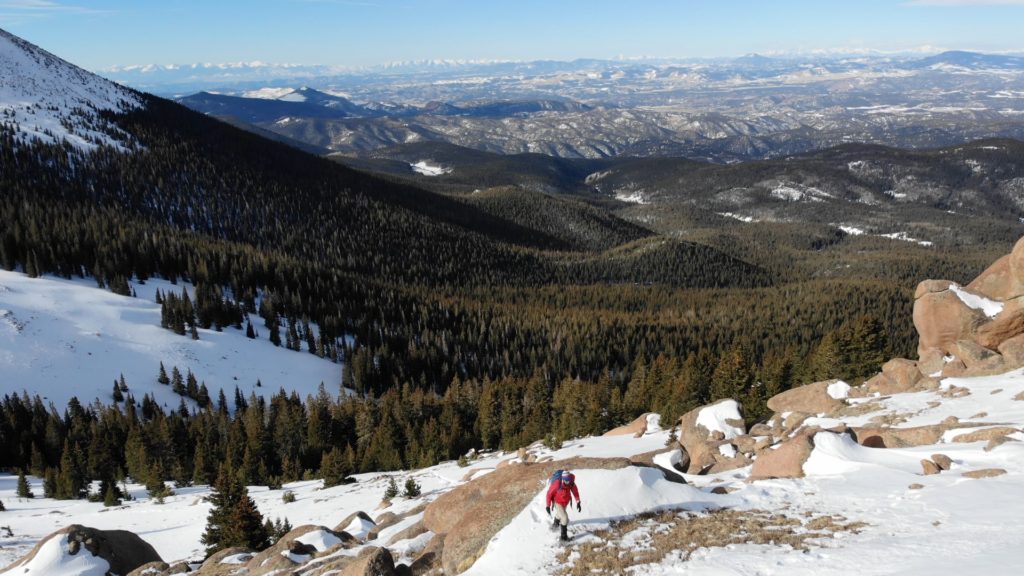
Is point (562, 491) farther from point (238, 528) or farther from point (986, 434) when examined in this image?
point (238, 528)

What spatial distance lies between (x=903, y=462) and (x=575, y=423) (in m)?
45.2

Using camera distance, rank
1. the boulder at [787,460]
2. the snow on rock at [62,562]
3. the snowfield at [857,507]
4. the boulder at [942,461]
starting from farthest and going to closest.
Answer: the snow on rock at [62,562]
the boulder at [787,460]
the boulder at [942,461]
the snowfield at [857,507]

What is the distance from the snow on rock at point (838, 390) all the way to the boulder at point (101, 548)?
46.8 metres

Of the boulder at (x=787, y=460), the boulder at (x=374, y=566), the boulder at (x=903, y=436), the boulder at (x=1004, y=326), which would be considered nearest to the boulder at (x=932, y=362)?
the boulder at (x=1004, y=326)

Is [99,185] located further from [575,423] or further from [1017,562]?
[1017,562]

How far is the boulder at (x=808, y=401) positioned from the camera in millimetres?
40062

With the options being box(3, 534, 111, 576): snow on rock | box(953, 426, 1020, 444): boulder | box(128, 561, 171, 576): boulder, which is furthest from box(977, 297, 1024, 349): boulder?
box(3, 534, 111, 576): snow on rock

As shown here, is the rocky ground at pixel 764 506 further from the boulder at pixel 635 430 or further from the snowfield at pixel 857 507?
the boulder at pixel 635 430

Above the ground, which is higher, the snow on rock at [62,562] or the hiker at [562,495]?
the hiker at [562,495]

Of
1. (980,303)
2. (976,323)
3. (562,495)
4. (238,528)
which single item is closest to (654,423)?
(976,323)

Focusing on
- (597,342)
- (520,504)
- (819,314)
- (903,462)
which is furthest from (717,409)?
(819,314)

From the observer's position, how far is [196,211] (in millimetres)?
191000

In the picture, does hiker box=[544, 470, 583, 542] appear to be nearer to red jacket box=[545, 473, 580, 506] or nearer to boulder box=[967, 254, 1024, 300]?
red jacket box=[545, 473, 580, 506]

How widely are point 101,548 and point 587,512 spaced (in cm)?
2697
